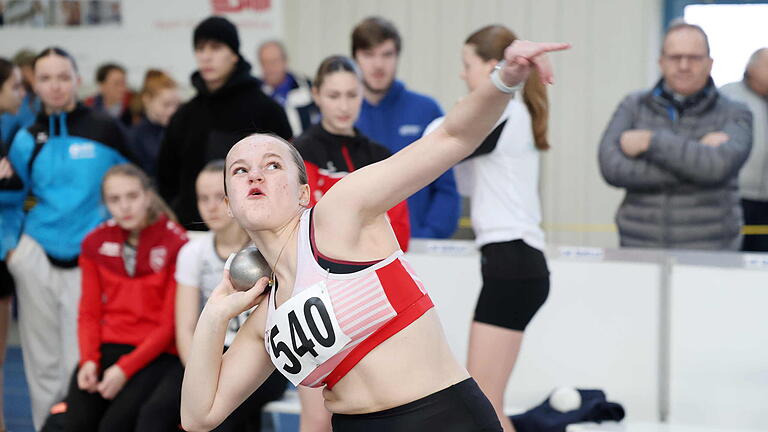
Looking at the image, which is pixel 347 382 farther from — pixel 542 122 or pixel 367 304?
pixel 542 122

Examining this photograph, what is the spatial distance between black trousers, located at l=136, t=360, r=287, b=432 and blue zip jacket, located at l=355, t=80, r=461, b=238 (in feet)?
3.52

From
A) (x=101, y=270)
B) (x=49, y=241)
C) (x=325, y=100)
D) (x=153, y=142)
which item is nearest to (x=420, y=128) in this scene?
(x=325, y=100)

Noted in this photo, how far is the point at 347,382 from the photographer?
2.18m

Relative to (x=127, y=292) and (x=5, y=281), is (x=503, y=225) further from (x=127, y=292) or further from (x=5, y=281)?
(x=5, y=281)

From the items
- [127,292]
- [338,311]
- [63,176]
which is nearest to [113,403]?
[127,292]

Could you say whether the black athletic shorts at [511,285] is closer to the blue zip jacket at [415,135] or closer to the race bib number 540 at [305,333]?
the blue zip jacket at [415,135]

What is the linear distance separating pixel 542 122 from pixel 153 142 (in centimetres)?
398

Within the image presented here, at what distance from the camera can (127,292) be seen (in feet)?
14.3

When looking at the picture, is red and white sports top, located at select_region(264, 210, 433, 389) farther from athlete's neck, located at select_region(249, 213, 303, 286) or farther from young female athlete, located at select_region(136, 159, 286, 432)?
young female athlete, located at select_region(136, 159, 286, 432)

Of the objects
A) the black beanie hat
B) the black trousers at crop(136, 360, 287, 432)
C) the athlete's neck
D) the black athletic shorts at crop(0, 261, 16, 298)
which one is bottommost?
the black trousers at crop(136, 360, 287, 432)

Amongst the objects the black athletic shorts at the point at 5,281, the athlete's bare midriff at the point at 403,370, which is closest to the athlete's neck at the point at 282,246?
the athlete's bare midriff at the point at 403,370

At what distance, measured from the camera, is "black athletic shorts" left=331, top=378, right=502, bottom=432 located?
83.0 inches

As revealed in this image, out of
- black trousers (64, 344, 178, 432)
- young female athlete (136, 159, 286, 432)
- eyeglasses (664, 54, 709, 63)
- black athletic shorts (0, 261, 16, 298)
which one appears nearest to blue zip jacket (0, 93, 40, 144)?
black athletic shorts (0, 261, 16, 298)

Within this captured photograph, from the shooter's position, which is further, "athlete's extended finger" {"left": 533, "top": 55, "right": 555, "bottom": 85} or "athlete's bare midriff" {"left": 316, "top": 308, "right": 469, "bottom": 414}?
"athlete's bare midriff" {"left": 316, "top": 308, "right": 469, "bottom": 414}
